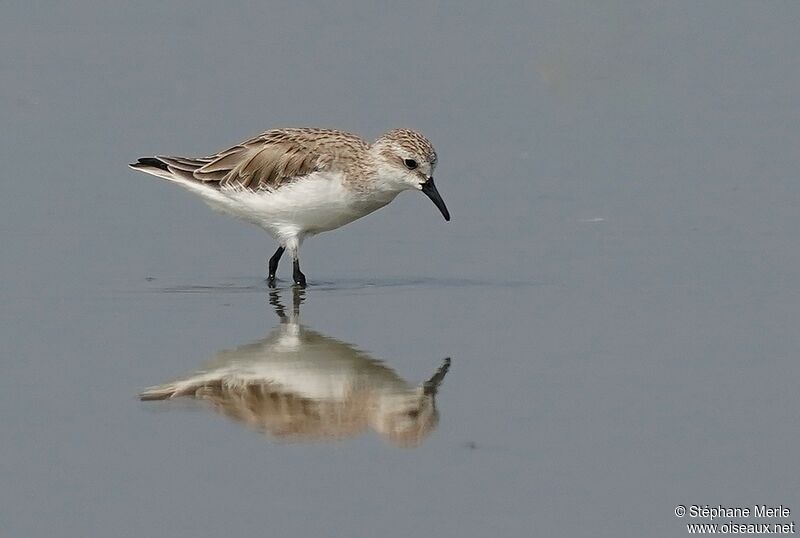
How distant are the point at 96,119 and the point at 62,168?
1.19 metres

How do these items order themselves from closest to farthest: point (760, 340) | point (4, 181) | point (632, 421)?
point (632, 421), point (760, 340), point (4, 181)

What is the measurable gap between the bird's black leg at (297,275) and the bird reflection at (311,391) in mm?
1721

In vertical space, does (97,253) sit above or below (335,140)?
below

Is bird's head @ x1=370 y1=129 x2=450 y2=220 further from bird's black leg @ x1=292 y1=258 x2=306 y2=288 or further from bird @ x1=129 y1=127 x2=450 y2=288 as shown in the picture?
bird's black leg @ x1=292 y1=258 x2=306 y2=288

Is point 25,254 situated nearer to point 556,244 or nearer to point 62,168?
point 62,168

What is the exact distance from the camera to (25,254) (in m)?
11.4

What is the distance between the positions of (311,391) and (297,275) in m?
2.92

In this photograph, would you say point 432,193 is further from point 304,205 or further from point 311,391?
point 311,391

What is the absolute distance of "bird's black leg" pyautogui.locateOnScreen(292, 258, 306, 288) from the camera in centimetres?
1110

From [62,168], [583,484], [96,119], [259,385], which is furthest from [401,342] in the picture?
[96,119]

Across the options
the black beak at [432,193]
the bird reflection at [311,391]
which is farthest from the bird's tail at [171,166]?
the bird reflection at [311,391]

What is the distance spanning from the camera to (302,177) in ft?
37.2

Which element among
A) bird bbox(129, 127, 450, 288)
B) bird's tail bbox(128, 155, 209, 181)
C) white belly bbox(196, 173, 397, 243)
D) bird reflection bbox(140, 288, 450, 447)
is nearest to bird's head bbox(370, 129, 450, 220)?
bird bbox(129, 127, 450, 288)

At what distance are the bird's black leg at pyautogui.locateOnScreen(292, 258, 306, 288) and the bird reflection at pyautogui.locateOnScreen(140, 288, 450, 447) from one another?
1721 millimetres
